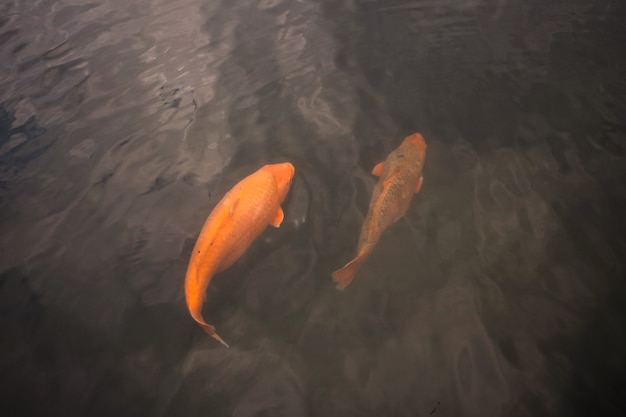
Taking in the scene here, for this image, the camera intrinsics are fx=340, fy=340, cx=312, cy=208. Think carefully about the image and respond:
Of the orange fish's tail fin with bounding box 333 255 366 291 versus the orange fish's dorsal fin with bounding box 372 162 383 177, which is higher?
the orange fish's dorsal fin with bounding box 372 162 383 177

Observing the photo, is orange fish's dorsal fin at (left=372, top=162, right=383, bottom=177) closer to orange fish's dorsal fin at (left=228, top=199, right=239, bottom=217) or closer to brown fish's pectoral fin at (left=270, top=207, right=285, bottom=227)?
brown fish's pectoral fin at (left=270, top=207, right=285, bottom=227)

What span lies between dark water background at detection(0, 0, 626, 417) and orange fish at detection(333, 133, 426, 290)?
32cm

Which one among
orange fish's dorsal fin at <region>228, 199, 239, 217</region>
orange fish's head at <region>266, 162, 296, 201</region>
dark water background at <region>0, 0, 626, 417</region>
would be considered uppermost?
orange fish's dorsal fin at <region>228, 199, 239, 217</region>

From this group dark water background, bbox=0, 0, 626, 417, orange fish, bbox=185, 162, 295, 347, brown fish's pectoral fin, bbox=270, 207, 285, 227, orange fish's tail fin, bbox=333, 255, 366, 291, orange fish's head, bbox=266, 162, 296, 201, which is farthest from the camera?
orange fish's head, bbox=266, 162, 296, 201

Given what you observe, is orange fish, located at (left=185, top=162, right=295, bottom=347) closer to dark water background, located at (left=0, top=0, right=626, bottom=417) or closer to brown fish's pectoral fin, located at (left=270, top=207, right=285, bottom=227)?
brown fish's pectoral fin, located at (left=270, top=207, right=285, bottom=227)

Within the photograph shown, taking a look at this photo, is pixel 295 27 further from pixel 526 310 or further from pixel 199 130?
pixel 526 310

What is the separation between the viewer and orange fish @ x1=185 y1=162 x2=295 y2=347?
2834 mm

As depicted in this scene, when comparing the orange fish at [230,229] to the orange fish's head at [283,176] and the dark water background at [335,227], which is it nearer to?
the orange fish's head at [283,176]

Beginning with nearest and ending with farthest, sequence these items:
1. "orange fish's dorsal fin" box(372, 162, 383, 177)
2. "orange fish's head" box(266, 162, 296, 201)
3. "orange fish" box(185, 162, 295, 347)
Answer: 1. "orange fish" box(185, 162, 295, 347)
2. "orange fish's head" box(266, 162, 296, 201)
3. "orange fish's dorsal fin" box(372, 162, 383, 177)

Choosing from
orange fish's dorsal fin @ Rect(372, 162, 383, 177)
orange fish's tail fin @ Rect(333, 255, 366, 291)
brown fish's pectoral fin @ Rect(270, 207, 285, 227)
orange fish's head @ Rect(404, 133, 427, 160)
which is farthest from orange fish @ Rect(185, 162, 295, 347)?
orange fish's head @ Rect(404, 133, 427, 160)

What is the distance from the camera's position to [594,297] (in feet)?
10.6

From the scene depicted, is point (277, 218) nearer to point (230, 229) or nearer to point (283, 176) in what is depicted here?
point (283, 176)

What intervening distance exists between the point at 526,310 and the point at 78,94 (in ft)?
26.5

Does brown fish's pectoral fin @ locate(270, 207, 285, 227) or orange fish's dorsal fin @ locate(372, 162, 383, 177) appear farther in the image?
orange fish's dorsal fin @ locate(372, 162, 383, 177)
